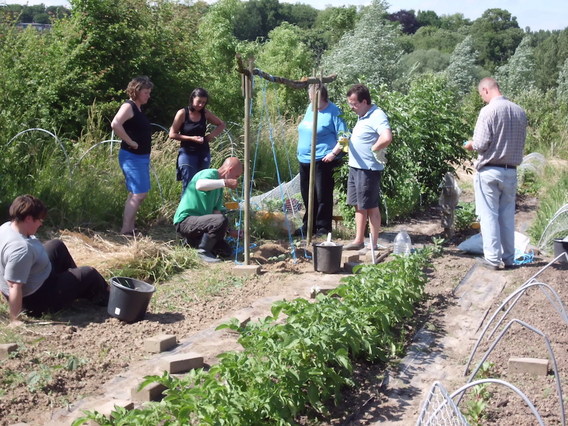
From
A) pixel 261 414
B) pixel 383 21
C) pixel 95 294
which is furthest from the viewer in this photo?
pixel 383 21

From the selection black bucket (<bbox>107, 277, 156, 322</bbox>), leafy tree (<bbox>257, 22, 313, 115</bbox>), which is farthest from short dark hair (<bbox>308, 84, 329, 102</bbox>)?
leafy tree (<bbox>257, 22, 313, 115</bbox>)

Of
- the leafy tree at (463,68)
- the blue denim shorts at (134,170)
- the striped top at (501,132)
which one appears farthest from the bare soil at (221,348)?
the leafy tree at (463,68)

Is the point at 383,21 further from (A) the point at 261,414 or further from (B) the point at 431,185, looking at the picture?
(A) the point at 261,414

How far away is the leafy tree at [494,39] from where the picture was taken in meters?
65.1

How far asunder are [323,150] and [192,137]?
4.95 ft

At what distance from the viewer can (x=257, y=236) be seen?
8078mm

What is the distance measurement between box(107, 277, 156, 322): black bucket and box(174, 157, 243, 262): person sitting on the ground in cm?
177

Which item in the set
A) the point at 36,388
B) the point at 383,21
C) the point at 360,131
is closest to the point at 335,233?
the point at 360,131

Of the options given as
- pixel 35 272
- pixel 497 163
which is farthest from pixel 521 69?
pixel 35 272

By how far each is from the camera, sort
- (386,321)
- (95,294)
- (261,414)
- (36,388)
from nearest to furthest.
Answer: (261,414) → (36,388) → (386,321) → (95,294)

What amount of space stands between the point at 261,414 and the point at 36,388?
1.46m

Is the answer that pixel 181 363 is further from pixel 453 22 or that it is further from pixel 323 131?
pixel 453 22

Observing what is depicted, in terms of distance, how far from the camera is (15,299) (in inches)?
188

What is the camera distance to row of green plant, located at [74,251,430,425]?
9.94 ft
